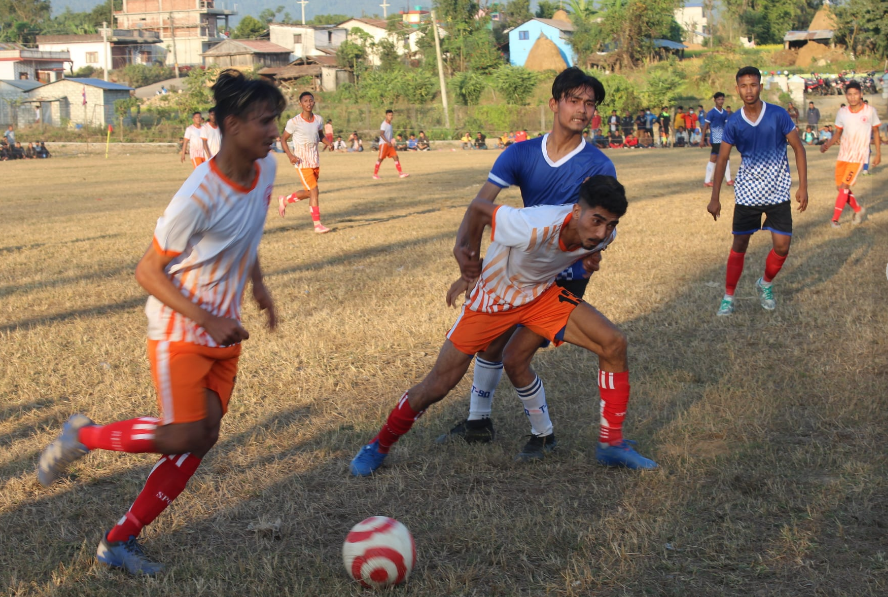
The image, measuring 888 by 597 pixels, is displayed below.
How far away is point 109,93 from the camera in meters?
60.4

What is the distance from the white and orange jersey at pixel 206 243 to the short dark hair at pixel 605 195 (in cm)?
149

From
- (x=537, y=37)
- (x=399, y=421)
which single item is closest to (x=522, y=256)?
(x=399, y=421)

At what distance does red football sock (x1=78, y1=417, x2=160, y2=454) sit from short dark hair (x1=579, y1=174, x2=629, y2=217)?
2130 millimetres

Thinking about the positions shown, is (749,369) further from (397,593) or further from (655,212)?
(655,212)

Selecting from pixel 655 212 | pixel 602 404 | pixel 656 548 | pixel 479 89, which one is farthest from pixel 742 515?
pixel 479 89

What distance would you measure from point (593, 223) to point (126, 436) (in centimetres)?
223

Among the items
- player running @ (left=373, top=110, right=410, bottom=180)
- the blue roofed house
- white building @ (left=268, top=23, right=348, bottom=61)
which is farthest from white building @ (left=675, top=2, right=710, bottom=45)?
player running @ (left=373, top=110, right=410, bottom=180)

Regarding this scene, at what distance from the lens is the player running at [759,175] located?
7395 mm

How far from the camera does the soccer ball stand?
3.38 m

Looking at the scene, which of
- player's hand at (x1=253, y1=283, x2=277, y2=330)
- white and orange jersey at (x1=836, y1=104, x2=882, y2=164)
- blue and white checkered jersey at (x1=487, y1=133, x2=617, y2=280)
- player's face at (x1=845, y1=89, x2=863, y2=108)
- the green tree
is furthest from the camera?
the green tree

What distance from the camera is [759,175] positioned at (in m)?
7.54

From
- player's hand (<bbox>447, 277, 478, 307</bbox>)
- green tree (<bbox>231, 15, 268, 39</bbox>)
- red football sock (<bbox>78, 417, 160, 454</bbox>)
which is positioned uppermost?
green tree (<bbox>231, 15, 268, 39</bbox>)

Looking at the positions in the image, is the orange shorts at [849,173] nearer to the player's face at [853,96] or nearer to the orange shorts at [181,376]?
the player's face at [853,96]

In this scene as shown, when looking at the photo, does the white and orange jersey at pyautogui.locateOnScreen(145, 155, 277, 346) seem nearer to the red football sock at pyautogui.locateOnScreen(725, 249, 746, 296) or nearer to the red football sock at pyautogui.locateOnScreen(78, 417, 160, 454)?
the red football sock at pyautogui.locateOnScreen(78, 417, 160, 454)
